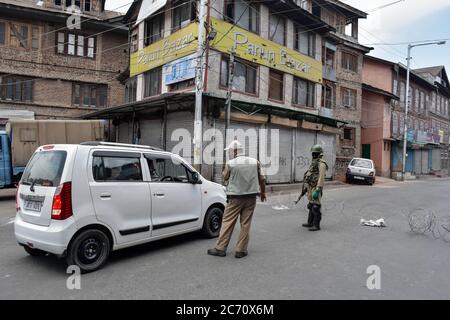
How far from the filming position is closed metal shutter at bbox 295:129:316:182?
62.7 ft

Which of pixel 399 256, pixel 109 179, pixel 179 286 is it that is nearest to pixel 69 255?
pixel 109 179

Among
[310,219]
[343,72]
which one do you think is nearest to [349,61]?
[343,72]

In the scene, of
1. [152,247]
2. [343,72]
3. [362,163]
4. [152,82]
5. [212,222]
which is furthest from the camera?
[343,72]

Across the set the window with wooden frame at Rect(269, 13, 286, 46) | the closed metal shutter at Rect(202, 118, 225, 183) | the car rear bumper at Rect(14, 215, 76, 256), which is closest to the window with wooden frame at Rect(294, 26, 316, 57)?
the window with wooden frame at Rect(269, 13, 286, 46)

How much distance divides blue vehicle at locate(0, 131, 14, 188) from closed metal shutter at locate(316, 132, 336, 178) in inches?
642

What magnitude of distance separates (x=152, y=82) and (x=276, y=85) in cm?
686

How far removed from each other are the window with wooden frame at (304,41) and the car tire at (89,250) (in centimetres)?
1778

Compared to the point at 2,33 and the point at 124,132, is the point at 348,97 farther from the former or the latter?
the point at 2,33

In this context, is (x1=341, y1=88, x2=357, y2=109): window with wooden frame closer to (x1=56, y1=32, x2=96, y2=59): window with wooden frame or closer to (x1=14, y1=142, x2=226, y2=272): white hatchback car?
(x1=56, y1=32, x2=96, y2=59): window with wooden frame

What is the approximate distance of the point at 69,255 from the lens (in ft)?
14.8

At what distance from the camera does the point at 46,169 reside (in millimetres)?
4816

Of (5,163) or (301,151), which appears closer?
(5,163)

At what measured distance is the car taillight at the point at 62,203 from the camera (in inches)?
175
